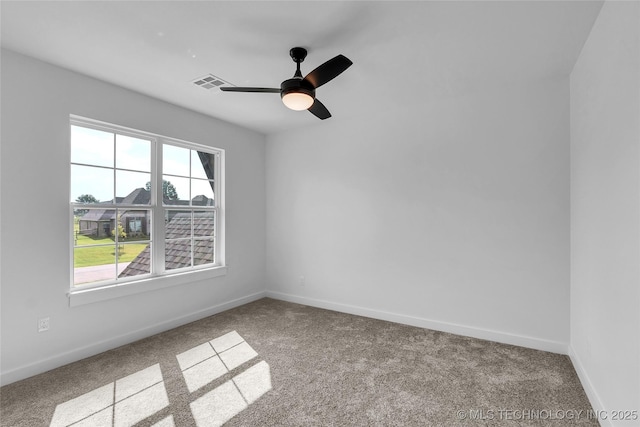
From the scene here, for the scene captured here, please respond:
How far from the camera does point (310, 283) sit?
14.3 feet

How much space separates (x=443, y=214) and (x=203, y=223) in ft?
9.97

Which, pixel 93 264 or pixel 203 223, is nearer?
pixel 93 264

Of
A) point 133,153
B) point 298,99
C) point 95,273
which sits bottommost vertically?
point 95,273

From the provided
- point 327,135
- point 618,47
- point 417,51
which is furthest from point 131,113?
point 618,47

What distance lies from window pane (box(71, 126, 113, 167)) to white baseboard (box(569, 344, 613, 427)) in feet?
14.6

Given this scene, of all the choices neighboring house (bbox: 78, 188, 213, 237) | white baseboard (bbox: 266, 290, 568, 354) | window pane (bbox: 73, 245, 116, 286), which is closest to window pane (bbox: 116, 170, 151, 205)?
neighboring house (bbox: 78, 188, 213, 237)

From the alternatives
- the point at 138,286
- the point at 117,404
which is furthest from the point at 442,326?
the point at 138,286

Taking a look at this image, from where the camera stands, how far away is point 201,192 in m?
3.98

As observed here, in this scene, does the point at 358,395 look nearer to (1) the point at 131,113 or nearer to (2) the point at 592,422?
(2) the point at 592,422

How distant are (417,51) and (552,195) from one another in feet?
6.18

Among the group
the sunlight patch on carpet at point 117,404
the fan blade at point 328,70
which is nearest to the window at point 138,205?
the sunlight patch on carpet at point 117,404

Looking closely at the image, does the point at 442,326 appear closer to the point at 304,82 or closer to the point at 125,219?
the point at 304,82

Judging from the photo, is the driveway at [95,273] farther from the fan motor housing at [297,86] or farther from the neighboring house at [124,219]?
the fan motor housing at [297,86]

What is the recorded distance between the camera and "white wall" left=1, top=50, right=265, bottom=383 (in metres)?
2.35
